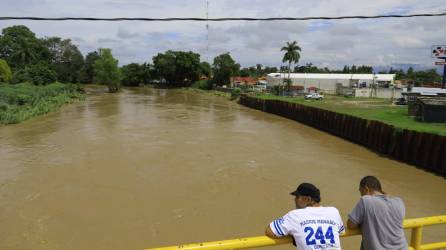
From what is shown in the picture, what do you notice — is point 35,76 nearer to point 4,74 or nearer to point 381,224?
point 4,74

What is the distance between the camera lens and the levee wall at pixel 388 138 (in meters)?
18.9

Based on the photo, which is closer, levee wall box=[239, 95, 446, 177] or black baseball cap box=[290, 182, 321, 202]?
black baseball cap box=[290, 182, 321, 202]

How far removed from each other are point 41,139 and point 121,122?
9770 mm

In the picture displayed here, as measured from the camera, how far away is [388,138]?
2317 centimetres

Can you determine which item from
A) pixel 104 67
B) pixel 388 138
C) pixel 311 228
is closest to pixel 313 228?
pixel 311 228

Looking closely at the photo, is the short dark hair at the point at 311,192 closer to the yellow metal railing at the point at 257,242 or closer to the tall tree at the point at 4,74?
the yellow metal railing at the point at 257,242

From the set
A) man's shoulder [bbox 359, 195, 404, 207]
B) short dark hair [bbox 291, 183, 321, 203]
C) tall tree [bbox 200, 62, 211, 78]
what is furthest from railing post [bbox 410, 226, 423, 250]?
tall tree [bbox 200, 62, 211, 78]

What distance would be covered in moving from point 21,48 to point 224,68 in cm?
4891

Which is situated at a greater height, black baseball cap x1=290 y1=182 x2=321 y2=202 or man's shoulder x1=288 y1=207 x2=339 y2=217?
black baseball cap x1=290 y1=182 x2=321 y2=202

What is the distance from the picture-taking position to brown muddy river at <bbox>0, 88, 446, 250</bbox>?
1164 centimetres

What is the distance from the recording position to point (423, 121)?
2725 cm

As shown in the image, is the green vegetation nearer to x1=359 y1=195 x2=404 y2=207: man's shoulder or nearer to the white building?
the white building

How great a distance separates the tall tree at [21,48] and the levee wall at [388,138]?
8015cm

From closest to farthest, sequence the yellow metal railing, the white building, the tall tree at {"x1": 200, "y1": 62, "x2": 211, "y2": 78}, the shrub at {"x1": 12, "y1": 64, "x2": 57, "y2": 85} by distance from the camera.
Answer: the yellow metal railing < the shrub at {"x1": 12, "y1": 64, "x2": 57, "y2": 85} < the white building < the tall tree at {"x1": 200, "y1": 62, "x2": 211, "y2": 78}
